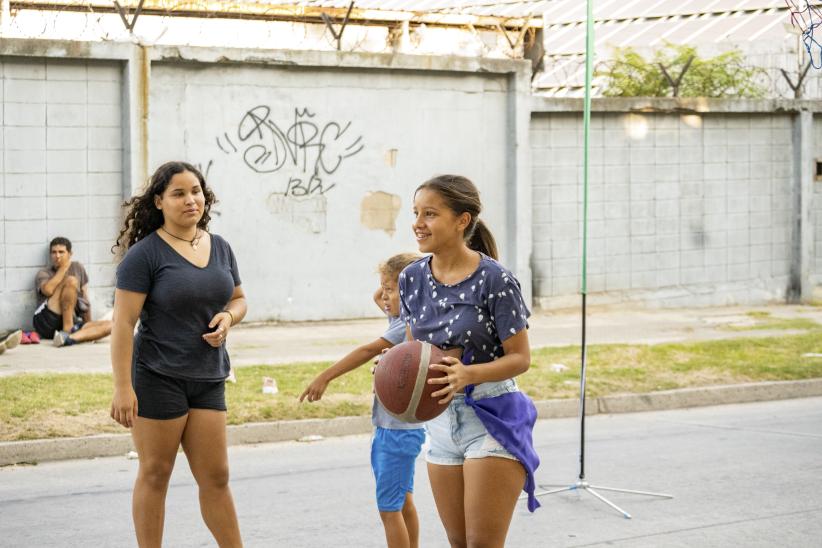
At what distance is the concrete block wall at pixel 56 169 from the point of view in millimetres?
13555

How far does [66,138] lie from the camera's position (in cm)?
1380

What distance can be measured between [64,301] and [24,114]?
2247 millimetres

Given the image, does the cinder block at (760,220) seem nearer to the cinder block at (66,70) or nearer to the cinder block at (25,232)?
the cinder block at (66,70)

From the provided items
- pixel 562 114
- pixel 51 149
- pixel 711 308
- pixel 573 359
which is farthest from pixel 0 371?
pixel 711 308

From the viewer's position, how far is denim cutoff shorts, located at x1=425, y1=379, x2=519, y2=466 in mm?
4324

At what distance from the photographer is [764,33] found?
76.1 feet

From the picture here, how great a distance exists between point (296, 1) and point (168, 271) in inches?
588

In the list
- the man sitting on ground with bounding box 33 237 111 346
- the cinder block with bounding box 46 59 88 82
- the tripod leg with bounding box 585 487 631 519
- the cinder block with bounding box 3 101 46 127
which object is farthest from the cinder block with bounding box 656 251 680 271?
the tripod leg with bounding box 585 487 631 519

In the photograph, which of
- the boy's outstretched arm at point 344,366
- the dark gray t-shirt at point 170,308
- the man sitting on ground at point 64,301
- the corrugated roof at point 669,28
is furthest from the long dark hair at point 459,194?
the corrugated roof at point 669,28

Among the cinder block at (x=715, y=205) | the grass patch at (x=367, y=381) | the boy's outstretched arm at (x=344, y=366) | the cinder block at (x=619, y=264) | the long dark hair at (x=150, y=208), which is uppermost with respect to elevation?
the cinder block at (x=715, y=205)

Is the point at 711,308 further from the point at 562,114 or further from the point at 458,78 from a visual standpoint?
the point at 458,78

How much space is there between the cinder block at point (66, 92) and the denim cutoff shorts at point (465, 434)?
10474mm

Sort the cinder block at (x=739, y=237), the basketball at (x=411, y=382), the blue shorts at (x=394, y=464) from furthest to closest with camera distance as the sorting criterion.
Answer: the cinder block at (x=739, y=237) → the blue shorts at (x=394, y=464) → the basketball at (x=411, y=382)

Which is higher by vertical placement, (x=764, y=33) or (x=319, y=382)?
(x=764, y=33)
